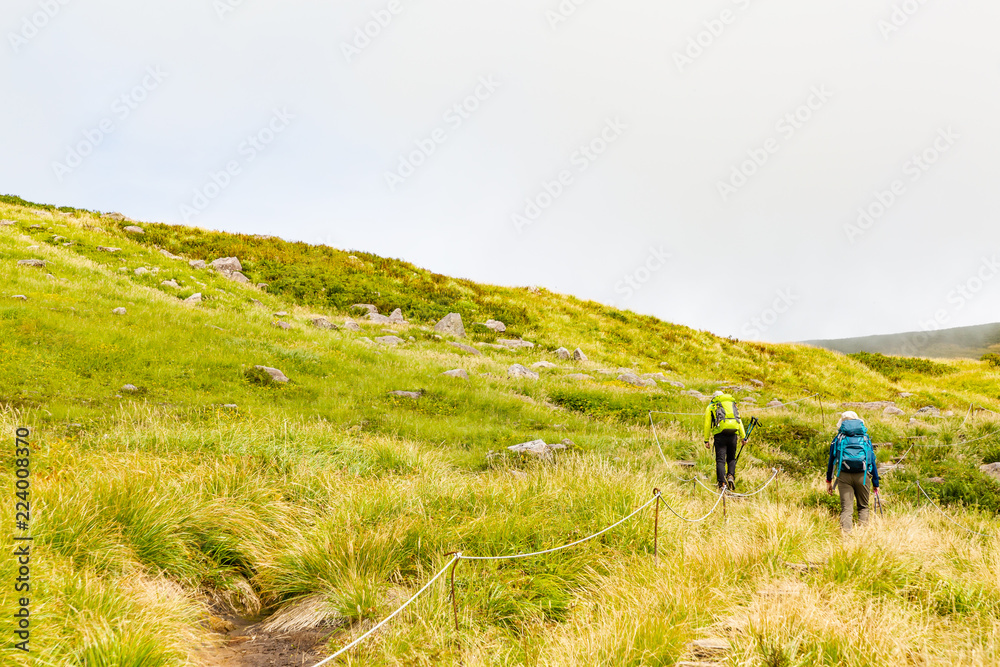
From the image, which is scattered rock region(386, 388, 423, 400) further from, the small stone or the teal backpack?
the teal backpack

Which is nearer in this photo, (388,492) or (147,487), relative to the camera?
(147,487)

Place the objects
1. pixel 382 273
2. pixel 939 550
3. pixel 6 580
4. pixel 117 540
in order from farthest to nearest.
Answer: pixel 382 273, pixel 939 550, pixel 117 540, pixel 6 580

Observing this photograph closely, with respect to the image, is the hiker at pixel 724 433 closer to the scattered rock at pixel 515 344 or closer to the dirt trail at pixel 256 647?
the dirt trail at pixel 256 647

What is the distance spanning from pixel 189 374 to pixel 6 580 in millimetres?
10050

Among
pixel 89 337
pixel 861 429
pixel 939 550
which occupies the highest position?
pixel 89 337

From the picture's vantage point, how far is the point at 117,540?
4742 millimetres

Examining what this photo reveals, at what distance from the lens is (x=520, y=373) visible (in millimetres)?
19297

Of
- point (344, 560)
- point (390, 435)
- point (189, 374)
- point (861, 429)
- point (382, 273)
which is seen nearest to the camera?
point (344, 560)

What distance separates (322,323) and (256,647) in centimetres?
1887

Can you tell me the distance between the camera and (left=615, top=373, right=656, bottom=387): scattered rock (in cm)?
2142

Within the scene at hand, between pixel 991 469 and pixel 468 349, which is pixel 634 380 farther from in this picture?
pixel 991 469

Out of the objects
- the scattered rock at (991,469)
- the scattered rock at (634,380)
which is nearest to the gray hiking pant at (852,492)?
the scattered rock at (991,469)

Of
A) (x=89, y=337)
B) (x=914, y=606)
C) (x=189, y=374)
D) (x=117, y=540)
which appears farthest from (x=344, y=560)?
(x=89, y=337)

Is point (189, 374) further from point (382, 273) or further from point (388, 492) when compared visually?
point (382, 273)
